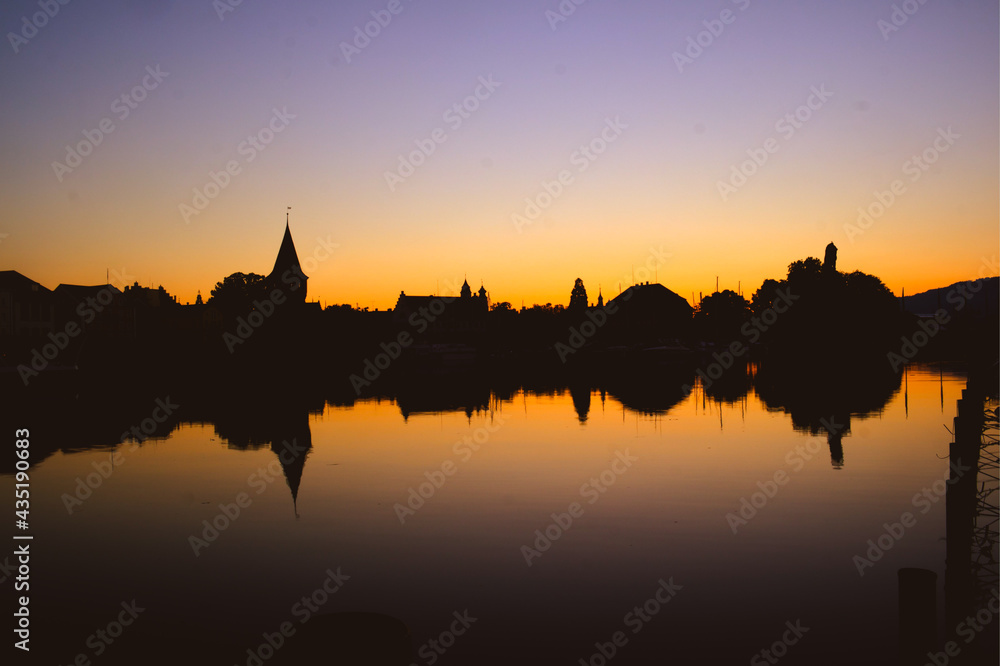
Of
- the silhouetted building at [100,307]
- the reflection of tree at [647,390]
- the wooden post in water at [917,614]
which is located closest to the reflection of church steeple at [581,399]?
the reflection of tree at [647,390]

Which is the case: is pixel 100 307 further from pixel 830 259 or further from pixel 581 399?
pixel 830 259

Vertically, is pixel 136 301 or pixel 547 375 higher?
pixel 136 301

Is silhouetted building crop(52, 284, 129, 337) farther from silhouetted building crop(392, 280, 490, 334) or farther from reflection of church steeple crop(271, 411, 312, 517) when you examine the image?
reflection of church steeple crop(271, 411, 312, 517)

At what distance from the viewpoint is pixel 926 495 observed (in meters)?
23.6

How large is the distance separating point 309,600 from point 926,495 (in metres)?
18.4

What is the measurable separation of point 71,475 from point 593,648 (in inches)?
940

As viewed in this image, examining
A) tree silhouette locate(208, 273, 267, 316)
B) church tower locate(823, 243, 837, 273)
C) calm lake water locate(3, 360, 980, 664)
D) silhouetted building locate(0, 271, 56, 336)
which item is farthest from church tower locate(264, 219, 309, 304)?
calm lake water locate(3, 360, 980, 664)

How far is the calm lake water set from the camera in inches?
533

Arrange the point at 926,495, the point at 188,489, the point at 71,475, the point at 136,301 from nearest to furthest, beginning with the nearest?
the point at 926,495, the point at 188,489, the point at 71,475, the point at 136,301

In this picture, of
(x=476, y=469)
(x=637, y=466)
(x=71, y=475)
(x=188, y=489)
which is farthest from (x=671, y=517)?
(x=71, y=475)

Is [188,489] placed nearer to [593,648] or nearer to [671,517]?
[671,517]

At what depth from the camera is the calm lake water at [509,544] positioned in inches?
533

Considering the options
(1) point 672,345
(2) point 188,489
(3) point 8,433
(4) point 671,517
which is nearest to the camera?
(4) point 671,517

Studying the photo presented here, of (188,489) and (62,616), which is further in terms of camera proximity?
(188,489)
